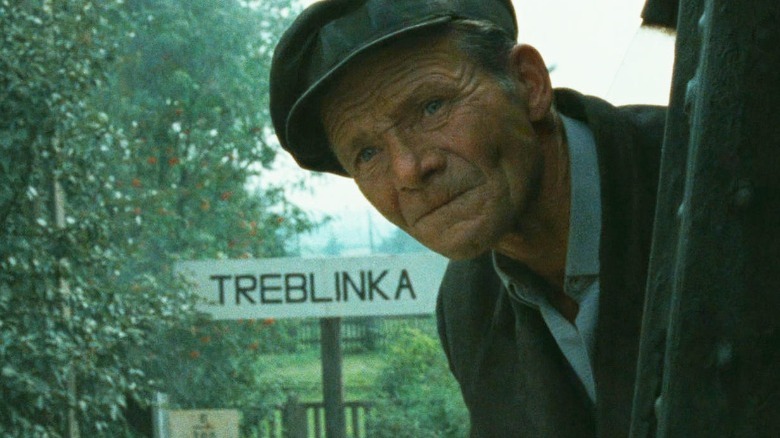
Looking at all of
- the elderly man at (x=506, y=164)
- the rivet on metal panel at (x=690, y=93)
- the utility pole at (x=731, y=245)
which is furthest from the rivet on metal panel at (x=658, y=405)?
the elderly man at (x=506, y=164)

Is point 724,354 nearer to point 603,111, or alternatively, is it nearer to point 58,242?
point 603,111

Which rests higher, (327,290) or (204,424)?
(327,290)

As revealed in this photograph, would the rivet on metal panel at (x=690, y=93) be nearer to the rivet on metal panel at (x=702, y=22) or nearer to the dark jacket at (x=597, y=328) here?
the rivet on metal panel at (x=702, y=22)

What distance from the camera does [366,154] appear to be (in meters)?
1.17

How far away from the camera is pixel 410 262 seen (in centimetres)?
422

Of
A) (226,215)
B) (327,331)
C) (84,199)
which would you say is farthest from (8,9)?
(327,331)

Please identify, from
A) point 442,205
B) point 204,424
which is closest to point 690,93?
point 442,205

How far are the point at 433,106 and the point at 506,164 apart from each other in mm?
83

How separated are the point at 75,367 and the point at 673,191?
12.7 feet

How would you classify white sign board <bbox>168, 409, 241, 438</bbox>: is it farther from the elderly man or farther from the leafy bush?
the elderly man

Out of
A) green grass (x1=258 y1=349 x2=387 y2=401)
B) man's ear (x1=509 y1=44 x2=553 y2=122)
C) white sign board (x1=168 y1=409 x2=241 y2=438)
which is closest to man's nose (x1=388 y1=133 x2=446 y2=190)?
man's ear (x1=509 y1=44 x2=553 y2=122)

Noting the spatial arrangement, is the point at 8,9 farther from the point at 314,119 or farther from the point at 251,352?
the point at 314,119

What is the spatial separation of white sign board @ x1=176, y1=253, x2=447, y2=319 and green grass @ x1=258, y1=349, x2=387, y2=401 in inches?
13.5

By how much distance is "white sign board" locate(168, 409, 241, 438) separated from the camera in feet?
14.2
